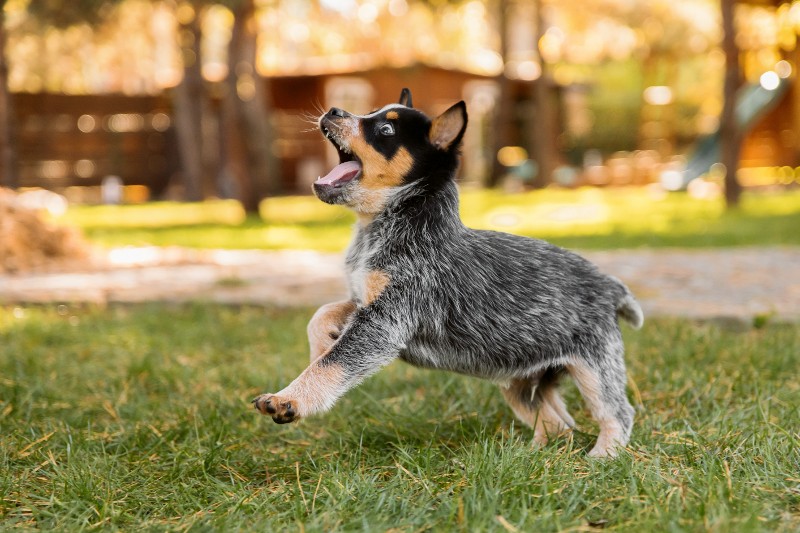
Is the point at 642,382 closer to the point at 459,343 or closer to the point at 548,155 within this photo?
the point at 459,343

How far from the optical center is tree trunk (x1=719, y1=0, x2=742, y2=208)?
1564cm

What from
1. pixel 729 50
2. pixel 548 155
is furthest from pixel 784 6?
pixel 548 155

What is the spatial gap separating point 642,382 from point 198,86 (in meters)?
18.9

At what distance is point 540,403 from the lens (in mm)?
3924

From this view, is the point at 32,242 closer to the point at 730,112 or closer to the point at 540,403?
the point at 540,403

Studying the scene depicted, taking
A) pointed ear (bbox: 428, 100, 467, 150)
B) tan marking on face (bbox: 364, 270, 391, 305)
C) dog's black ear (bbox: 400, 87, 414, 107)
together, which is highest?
dog's black ear (bbox: 400, 87, 414, 107)

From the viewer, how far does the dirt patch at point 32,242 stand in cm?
973

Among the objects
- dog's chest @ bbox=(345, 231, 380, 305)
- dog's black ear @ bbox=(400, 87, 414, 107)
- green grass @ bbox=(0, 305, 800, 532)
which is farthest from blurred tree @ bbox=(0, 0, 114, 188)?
dog's chest @ bbox=(345, 231, 380, 305)

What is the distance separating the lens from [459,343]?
11.7 feet

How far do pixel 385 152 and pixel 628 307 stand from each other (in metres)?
1.31

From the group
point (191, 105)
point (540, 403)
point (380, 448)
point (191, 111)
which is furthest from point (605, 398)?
point (191, 105)

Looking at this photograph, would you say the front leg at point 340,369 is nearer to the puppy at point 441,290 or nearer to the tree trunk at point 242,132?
the puppy at point 441,290

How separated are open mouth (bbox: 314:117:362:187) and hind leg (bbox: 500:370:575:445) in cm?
113

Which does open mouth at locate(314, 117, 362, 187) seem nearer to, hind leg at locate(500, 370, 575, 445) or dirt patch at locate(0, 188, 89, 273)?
hind leg at locate(500, 370, 575, 445)
